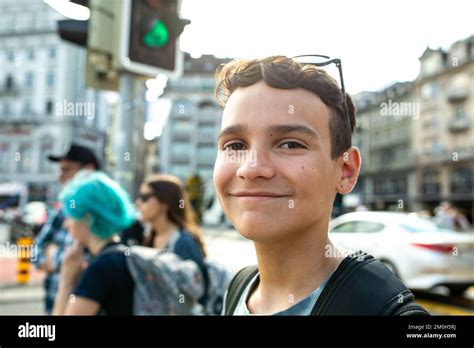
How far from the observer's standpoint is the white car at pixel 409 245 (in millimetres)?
1038

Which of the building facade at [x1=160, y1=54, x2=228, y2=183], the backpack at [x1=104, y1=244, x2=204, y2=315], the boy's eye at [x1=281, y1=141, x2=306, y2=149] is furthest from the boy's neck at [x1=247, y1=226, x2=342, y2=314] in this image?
the backpack at [x1=104, y1=244, x2=204, y2=315]

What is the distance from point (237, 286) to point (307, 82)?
1.19 feet

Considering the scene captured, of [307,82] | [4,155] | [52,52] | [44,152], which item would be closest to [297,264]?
[307,82]

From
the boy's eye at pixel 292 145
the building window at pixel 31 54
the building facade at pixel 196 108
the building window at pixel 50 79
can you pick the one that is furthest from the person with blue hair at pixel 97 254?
Answer: the building window at pixel 50 79

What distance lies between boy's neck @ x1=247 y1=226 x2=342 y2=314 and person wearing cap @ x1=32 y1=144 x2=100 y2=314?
141 centimetres

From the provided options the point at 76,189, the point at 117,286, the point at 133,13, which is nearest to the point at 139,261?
the point at 117,286

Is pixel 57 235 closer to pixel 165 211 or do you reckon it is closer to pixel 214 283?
pixel 165 211

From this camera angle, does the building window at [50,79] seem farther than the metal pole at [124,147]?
Yes

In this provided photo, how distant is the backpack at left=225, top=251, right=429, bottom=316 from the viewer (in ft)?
1.93

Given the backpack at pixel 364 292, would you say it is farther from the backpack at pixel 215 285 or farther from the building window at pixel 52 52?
the building window at pixel 52 52

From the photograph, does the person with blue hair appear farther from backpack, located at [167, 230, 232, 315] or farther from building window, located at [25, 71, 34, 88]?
building window, located at [25, 71, 34, 88]

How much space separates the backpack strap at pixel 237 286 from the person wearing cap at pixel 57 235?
4.22 feet

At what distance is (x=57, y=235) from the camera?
2.06 meters
